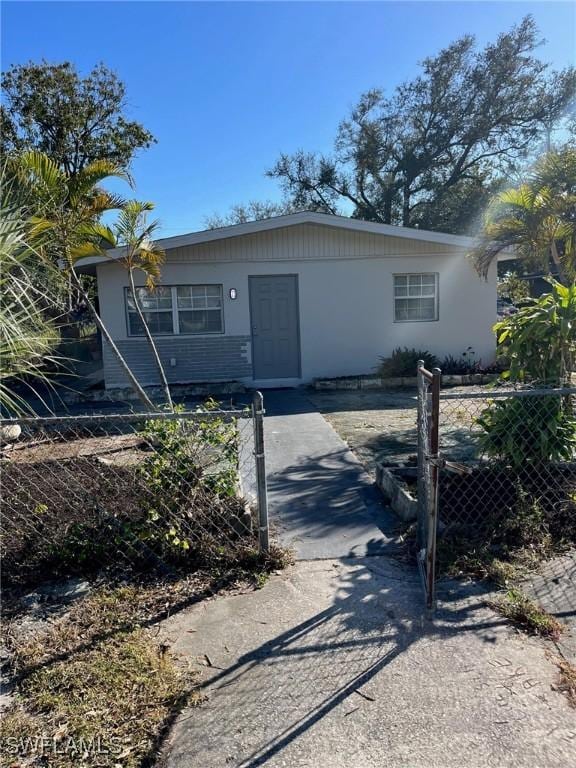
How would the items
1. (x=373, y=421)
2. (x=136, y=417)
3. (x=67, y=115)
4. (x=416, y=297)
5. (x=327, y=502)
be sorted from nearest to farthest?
(x=136, y=417) → (x=327, y=502) → (x=373, y=421) → (x=416, y=297) → (x=67, y=115)

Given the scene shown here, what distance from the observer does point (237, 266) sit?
11172 mm

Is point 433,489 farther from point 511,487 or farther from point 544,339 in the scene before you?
point 544,339

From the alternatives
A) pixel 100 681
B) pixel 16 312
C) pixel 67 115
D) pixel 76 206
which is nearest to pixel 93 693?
pixel 100 681

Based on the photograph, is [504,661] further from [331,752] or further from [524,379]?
[524,379]

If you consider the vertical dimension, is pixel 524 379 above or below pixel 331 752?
above

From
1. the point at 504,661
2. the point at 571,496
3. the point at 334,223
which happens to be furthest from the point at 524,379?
the point at 334,223

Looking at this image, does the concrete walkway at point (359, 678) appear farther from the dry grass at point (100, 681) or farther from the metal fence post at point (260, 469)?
the metal fence post at point (260, 469)

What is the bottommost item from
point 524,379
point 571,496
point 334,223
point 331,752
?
point 331,752

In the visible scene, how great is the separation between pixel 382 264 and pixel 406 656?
10.2m

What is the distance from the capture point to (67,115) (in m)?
18.2

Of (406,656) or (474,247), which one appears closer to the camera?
(406,656)

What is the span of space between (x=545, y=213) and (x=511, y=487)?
5263 millimetres

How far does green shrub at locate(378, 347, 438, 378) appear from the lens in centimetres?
1129

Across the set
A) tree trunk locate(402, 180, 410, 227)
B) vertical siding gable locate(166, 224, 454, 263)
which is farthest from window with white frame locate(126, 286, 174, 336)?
tree trunk locate(402, 180, 410, 227)
